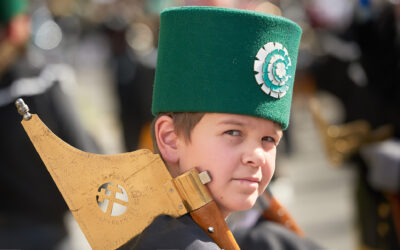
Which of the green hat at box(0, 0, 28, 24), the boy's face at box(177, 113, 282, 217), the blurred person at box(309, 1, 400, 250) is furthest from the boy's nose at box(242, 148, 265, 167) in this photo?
the green hat at box(0, 0, 28, 24)

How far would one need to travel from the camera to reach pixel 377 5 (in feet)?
13.9

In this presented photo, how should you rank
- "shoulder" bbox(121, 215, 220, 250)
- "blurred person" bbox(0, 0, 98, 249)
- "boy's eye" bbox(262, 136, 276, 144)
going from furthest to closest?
"blurred person" bbox(0, 0, 98, 249), "boy's eye" bbox(262, 136, 276, 144), "shoulder" bbox(121, 215, 220, 250)

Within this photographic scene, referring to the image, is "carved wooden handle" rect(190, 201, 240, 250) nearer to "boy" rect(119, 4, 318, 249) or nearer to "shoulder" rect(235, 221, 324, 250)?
"boy" rect(119, 4, 318, 249)

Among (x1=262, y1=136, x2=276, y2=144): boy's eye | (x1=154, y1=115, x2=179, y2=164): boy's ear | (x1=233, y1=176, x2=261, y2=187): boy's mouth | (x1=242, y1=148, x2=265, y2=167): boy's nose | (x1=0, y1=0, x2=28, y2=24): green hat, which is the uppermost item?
(x1=0, y1=0, x2=28, y2=24): green hat

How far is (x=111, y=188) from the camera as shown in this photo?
1.67m

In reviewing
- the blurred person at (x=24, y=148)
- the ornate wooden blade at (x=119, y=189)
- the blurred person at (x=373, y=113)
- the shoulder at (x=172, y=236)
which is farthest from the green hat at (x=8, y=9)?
the shoulder at (x=172, y=236)

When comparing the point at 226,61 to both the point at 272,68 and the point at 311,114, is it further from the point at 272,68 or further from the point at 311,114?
the point at 311,114

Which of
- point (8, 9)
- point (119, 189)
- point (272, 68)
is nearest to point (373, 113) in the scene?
point (8, 9)

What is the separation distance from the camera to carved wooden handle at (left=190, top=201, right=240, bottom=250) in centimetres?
167

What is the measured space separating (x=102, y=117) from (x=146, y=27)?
3.04 m

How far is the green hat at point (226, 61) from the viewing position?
1.65 meters

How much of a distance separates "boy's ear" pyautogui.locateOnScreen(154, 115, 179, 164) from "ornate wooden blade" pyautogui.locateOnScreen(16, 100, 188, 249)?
82 mm

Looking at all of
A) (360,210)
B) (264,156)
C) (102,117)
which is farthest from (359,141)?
(102,117)

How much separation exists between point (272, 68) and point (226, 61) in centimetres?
13
